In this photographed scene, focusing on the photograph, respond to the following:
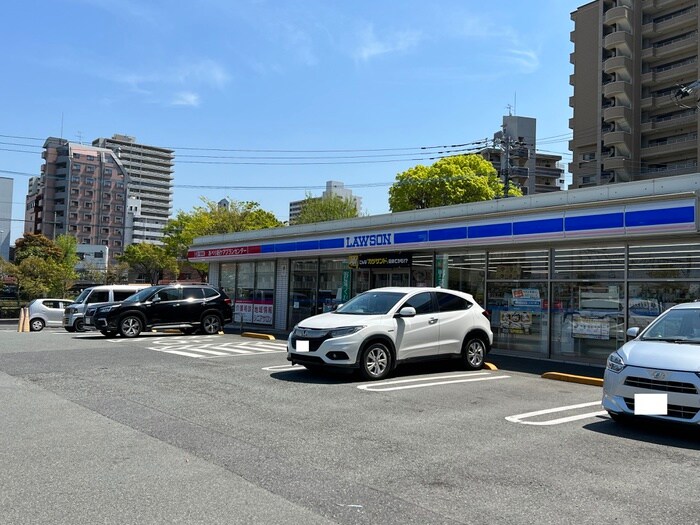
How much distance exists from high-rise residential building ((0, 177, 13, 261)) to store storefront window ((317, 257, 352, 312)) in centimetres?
9687

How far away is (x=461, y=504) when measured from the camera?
452cm

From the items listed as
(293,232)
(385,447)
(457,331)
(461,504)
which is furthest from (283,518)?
(293,232)

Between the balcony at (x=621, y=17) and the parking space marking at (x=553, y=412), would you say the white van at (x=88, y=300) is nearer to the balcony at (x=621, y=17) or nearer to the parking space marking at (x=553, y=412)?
the parking space marking at (x=553, y=412)

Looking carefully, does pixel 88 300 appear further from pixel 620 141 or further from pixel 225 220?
pixel 620 141

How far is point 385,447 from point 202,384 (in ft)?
15.3

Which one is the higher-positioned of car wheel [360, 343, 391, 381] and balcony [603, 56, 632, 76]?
balcony [603, 56, 632, 76]

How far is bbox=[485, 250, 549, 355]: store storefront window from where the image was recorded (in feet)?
51.5

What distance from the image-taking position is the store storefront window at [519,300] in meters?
15.7

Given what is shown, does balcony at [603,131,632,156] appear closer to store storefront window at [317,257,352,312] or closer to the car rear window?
store storefront window at [317,257,352,312]

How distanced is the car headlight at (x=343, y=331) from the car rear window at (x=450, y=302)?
7.43ft

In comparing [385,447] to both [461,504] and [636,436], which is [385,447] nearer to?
[461,504]

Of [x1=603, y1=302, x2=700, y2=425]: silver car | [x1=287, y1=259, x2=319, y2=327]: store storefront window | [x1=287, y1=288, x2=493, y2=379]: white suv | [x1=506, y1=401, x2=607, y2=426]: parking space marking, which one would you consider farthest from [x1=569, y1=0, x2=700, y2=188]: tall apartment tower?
[x1=603, y1=302, x2=700, y2=425]: silver car

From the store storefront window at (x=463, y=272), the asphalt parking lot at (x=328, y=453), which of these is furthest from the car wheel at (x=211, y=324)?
the asphalt parking lot at (x=328, y=453)

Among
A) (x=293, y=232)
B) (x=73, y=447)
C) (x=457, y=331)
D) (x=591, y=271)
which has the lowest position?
(x=73, y=447)
